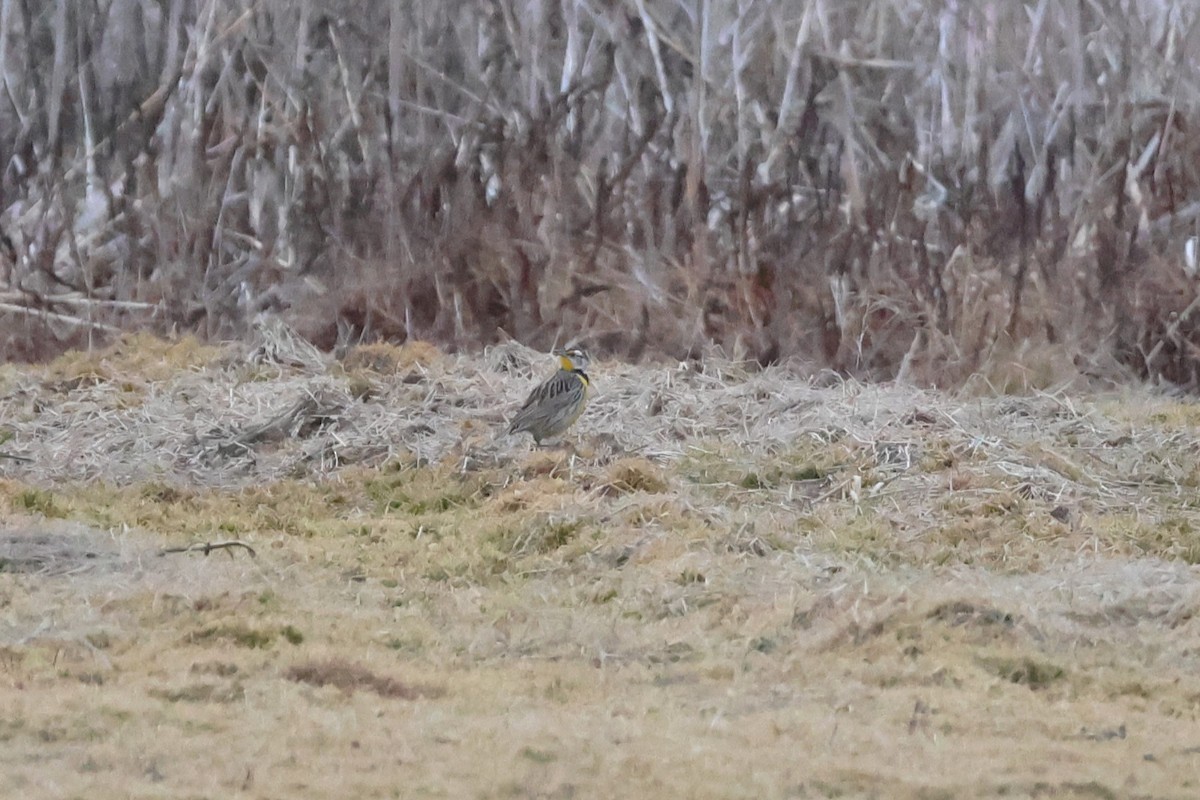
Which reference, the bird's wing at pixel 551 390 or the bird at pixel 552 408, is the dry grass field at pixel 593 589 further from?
the bird's wing at pixel 551 390

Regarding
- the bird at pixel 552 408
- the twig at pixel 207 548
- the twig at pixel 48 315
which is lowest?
the twig at pixel 48 315

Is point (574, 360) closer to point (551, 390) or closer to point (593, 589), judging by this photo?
point (551, 390)

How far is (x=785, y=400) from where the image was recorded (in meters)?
7.82

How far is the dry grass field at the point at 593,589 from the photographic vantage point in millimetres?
3307

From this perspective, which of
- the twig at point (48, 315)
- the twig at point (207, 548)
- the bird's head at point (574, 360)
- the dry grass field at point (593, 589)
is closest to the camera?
the dry grass field at point (593, 589)

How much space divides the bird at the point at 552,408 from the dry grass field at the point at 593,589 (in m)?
0.09

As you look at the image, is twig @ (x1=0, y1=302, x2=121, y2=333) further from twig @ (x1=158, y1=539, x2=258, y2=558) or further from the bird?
twig @ (x1=158, y1=539, x2=258, y2=558)

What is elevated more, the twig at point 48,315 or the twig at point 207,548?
the twig at point 207,548

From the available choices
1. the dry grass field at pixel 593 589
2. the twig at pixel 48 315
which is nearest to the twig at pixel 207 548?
the dry grass field at pixel 593 589

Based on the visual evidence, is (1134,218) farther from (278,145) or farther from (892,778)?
(892,778)

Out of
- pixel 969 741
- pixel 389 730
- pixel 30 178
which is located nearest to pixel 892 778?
pixel 969 741

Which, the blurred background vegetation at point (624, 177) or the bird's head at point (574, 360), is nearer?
the bird's head at point (574, 360)

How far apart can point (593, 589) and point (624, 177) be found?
5.81m

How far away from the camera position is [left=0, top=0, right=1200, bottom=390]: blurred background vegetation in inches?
394
